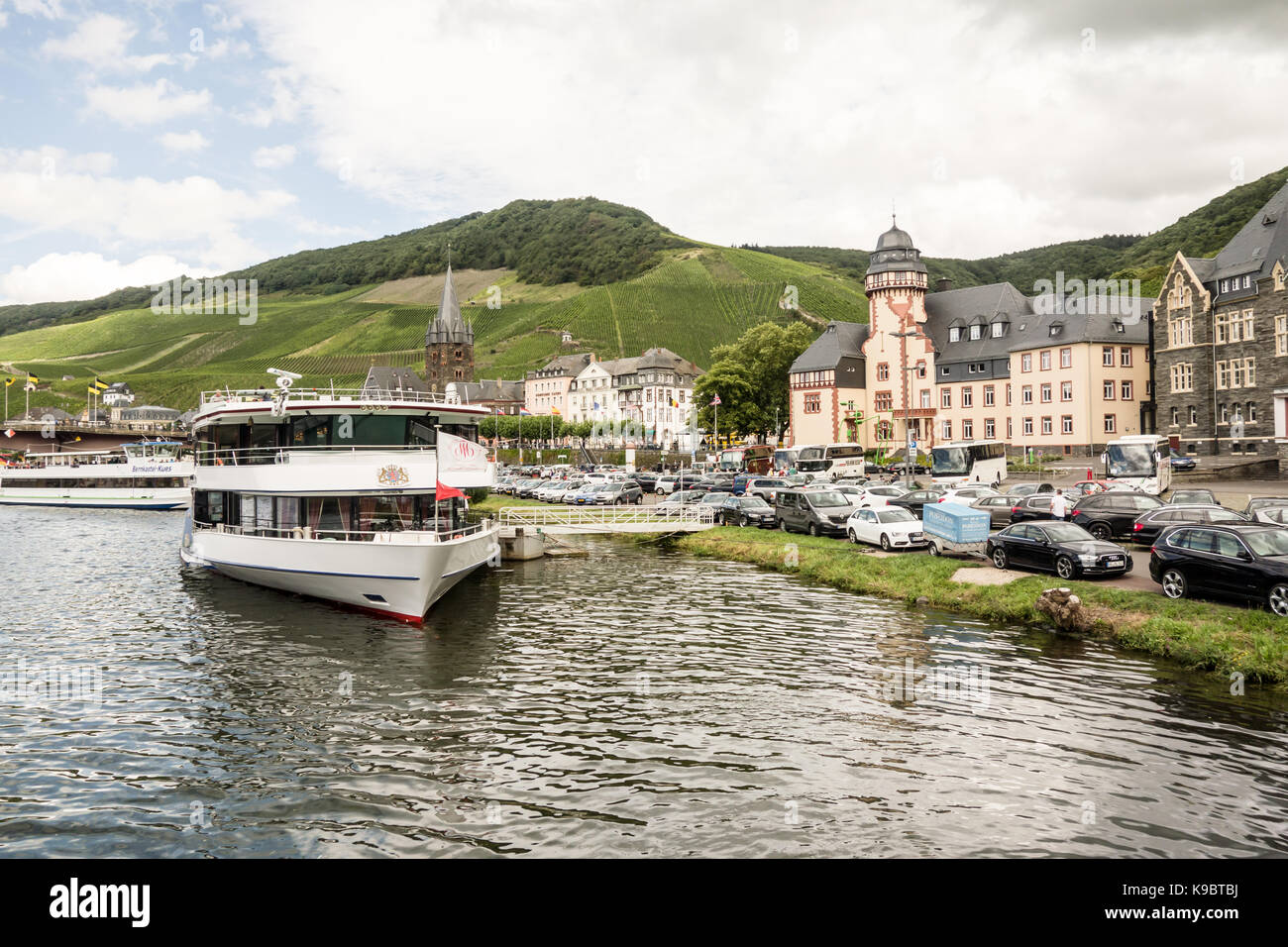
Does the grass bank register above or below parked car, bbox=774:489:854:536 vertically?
below

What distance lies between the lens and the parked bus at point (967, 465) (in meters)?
56.0

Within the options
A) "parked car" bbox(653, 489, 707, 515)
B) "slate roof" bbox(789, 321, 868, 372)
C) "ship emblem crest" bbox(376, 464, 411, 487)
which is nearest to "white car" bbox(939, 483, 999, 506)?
"parked car" bbox(653, 489, 707, 515)

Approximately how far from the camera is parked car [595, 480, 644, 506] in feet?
187

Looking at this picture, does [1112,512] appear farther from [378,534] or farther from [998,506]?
[378,534]

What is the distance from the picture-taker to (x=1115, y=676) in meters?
18.0

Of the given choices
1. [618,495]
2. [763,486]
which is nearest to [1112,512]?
[763,486]

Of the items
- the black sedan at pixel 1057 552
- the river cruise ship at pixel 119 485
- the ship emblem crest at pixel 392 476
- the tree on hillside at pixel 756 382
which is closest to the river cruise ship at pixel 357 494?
the ship emblem crest at pixel 392 476

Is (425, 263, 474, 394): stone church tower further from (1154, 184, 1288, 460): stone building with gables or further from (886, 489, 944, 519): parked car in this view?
(886, 489, 944, 519): parked car

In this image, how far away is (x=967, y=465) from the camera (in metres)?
56.1

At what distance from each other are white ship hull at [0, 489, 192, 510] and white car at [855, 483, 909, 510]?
221ft

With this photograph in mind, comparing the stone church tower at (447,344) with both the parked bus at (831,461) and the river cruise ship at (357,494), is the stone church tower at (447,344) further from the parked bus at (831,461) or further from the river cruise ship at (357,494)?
the river cruise ship at (357,494)

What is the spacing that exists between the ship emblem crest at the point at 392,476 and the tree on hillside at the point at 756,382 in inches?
3176

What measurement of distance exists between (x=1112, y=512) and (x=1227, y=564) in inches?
475
